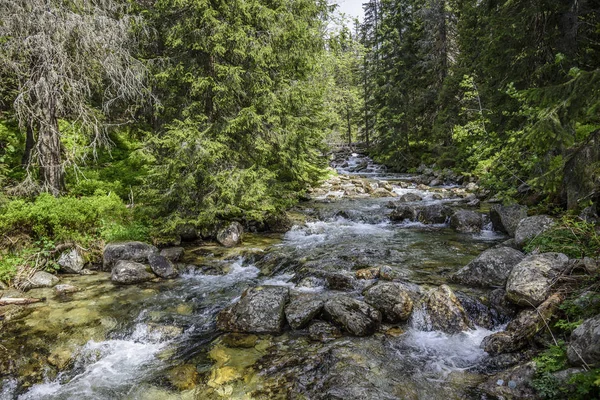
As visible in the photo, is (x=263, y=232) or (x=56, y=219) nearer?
(x=56, y=219)

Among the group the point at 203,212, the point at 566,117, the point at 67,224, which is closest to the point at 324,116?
the point at 203,212

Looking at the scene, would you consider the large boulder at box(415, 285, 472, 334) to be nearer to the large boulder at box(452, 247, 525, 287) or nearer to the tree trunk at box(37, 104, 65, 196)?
the large boulder at box(452, 247, 525, 287)

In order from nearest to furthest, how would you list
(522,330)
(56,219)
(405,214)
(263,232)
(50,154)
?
(522,330) → (56,219) → (50,154) → (263,232) → (405,214)

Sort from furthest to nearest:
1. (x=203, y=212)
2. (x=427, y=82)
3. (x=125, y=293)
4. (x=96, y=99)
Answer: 1. (x=427, y=82)
2. (x=96, y=99)
3. (x=203, y=212)
4. (x=125, y=293)

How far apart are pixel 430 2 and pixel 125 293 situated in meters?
26.4

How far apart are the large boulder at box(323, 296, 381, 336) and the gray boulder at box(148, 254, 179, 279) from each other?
4.33m

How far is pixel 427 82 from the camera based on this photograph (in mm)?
27047

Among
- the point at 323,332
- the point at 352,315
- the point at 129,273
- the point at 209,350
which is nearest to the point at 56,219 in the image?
Answer: the point at 129,273

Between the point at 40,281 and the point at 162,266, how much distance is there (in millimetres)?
2541

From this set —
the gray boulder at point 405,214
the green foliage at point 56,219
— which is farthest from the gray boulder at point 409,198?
the green foliage at point 56,219

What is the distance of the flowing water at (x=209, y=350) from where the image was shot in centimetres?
436

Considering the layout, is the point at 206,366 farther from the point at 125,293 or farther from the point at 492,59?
the point at 492,59

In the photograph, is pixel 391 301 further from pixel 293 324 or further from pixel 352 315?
pixel 293 324

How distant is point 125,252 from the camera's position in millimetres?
8609
